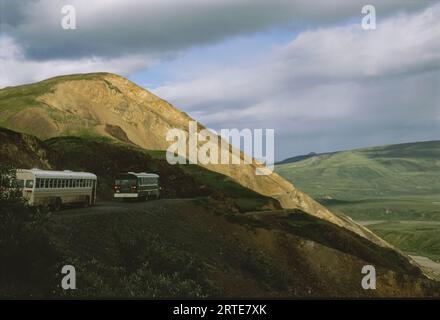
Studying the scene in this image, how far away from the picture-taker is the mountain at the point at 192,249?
23.8 meters

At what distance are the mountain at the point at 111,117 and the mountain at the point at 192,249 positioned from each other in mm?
22460

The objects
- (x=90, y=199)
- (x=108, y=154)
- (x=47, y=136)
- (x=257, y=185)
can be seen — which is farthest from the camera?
(x=257, y=185)

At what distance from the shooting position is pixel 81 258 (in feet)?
78.5

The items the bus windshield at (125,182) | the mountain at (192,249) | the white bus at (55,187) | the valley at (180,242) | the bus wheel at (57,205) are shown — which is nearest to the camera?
the valley at (180,242)

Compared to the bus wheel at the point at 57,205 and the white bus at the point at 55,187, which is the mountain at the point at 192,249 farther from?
the white bus at the point at 55,187

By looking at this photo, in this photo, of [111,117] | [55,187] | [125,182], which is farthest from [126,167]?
[111,117]

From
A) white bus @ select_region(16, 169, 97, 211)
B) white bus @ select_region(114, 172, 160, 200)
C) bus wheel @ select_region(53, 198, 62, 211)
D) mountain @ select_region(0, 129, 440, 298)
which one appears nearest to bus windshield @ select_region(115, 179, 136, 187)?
white bus @ select_region(114, 172, 160, 200)

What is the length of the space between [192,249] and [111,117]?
8357 cm

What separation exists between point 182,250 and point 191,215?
12015mm

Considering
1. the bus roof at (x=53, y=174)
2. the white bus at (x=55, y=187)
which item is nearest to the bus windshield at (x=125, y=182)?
the white bus at (x=55, y=187)

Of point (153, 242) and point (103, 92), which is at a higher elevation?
point (103, 92)
